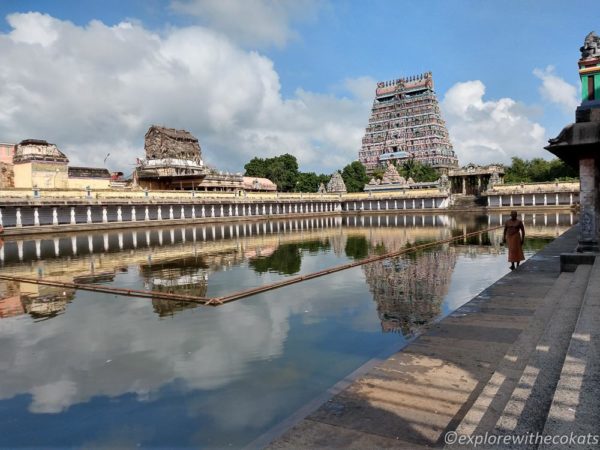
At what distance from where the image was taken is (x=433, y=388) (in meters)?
5.03

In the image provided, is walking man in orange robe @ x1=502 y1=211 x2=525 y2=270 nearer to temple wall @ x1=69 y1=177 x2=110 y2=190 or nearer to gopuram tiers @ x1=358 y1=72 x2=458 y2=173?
temple wall @ x1=69 y1=177 x2=110 y2=190

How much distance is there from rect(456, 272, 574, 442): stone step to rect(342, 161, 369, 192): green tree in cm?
8891

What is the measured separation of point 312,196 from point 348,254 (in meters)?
54.2

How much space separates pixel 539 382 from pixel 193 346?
5121 mm

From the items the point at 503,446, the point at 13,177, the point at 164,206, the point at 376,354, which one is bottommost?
the point at 376,354

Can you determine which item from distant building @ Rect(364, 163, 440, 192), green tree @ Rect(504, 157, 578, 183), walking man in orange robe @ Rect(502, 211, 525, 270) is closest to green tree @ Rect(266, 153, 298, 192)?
distant building @ Rect(364, 163, 440, 192)

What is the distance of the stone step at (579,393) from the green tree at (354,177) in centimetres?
9082

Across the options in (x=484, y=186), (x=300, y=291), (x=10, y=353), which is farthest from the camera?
(x=484, y=186)

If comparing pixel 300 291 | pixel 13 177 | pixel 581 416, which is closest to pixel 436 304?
pixel 300 291

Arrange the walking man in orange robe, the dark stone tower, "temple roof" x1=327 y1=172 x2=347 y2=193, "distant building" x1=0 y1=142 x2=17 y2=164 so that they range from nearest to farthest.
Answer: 1. the dark stone tower
2. the walking man in orange robe
3. "distant building" x1=0 y1=142 x2=17 y2=164
4. "temple roof" x1=327 y1=172 x2=347 y2=193

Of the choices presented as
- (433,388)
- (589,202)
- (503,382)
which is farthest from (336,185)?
A: (503,382)

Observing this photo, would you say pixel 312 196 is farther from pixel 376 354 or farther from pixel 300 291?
pixel 376 354

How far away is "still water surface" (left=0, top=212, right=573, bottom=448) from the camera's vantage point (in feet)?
16.7

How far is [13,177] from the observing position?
51469 millimetres
